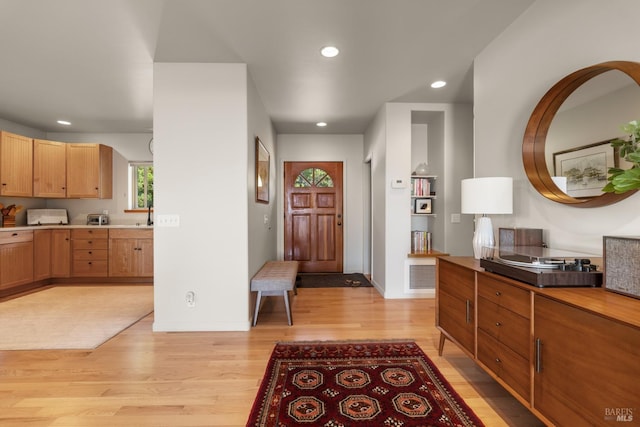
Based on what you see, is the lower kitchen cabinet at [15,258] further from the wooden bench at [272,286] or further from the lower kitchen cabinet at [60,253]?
the wooden bench at [272,286]

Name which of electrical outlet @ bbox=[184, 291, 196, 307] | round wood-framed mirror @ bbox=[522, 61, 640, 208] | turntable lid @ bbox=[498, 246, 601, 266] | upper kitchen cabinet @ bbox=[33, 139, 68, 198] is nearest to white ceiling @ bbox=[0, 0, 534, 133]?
round wood-framed mirror @ bbox=[522, 61, 640, 208]

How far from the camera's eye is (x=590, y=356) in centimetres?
99

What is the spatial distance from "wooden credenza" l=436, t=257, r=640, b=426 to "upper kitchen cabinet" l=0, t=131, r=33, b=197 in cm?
584

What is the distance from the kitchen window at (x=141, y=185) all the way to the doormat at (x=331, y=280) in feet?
10.0

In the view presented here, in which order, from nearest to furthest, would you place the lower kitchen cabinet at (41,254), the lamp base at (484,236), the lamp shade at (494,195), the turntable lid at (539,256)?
the turntable lid at (539,256) → the lamp shade at (494,195) → the lamp base at (484,236) → the lower kitchen cabinet at (41,254)

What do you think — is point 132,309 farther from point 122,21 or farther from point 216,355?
point 122,21

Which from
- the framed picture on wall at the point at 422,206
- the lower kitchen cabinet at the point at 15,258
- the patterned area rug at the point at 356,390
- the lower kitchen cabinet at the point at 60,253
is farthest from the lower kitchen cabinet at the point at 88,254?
the framed picture on wall at the point at 422,206

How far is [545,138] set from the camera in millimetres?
1796

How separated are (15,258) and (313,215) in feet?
14.0

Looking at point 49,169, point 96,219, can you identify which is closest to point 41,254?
point 96,219

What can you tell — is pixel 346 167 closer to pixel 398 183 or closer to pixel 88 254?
pixel 398 183

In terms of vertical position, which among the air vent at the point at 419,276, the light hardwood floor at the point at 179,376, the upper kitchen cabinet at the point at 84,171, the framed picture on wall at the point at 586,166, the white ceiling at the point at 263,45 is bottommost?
the light hardwood floor at the point at 179,376

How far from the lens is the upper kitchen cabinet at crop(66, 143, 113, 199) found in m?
4.58

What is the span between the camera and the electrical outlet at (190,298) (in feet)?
8.68
